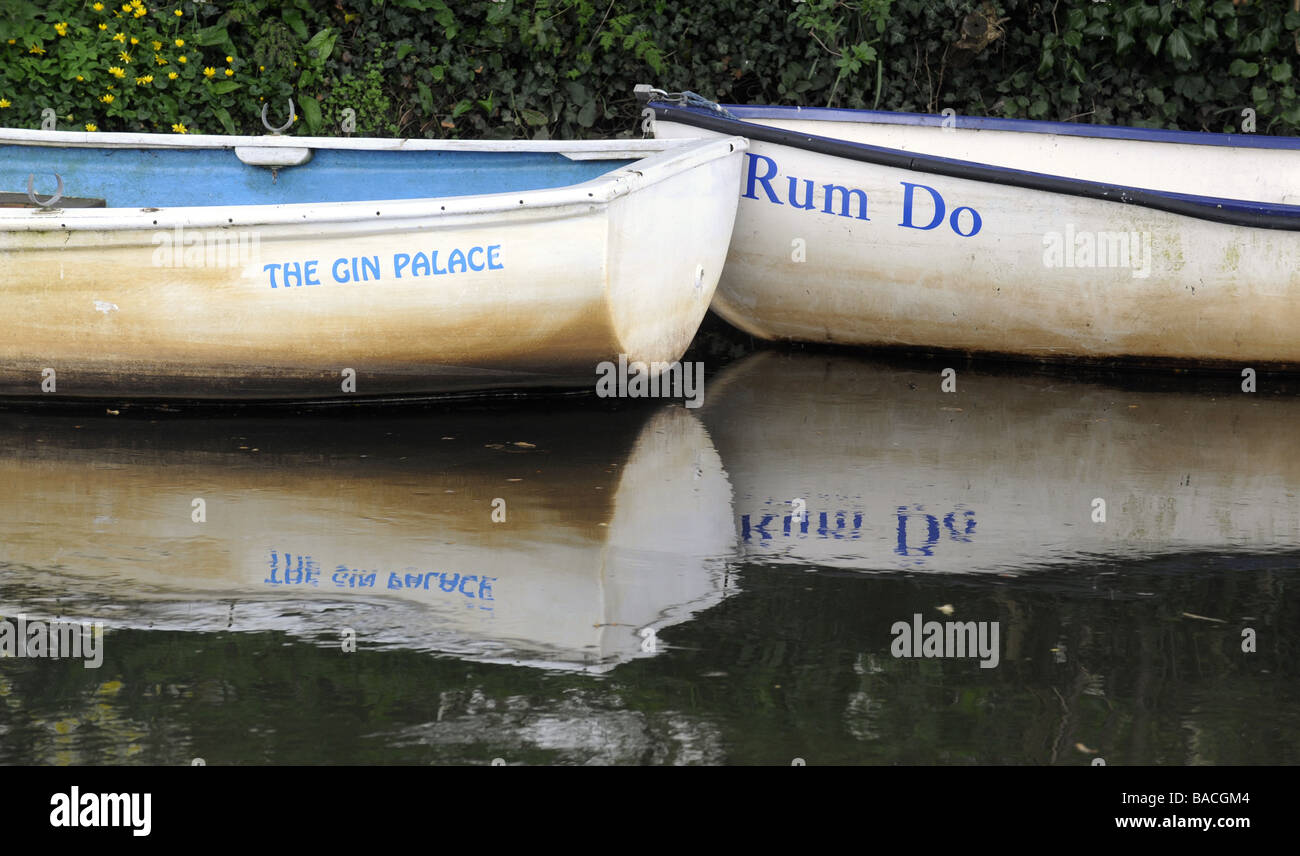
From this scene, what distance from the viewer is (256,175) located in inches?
A: 313

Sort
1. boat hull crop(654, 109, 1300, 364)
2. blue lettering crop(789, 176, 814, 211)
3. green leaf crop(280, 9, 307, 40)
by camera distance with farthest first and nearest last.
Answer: green leaf crop(280, 9, 307, 40)
blue lettering crop(789, 176, 814, 211)
boat hull crop(654, 109, 1300, 364)

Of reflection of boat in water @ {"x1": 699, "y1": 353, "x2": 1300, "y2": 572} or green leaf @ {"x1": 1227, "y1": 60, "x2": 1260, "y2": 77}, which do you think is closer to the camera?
reflection of boat in water @ {"x1": 699, "y1": 353, "x2": 1300, "y2": 572}

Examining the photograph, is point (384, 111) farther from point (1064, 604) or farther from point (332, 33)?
point (1064, 604)

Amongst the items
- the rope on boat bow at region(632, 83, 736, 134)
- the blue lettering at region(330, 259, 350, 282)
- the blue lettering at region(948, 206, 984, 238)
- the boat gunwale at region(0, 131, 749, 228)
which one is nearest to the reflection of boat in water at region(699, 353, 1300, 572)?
the blue lettering at region(948, 206, 984, 238)

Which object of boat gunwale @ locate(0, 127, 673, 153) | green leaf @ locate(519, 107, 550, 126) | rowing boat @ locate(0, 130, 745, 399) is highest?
green leaf @ locate(519, 107, 550, 126)

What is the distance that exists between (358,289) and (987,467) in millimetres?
2667

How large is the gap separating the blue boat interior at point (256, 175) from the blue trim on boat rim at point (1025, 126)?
148 cm

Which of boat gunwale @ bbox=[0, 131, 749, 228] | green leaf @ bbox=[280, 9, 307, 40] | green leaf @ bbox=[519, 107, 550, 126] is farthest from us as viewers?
green leaf @ bbox=[519, 107, 550, 126]

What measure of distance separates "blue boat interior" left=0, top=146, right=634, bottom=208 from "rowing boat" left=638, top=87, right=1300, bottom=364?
2.99 feet

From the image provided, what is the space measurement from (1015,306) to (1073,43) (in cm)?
224

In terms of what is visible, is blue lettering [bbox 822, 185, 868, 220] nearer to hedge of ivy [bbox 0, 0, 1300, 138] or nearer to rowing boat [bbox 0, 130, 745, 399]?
rowing boat [bbox 0, 130, 745, 399]

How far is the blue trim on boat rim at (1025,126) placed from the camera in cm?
836

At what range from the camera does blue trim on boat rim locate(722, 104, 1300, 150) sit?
8359 millimetres

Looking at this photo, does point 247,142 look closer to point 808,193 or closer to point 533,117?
point 533,117
